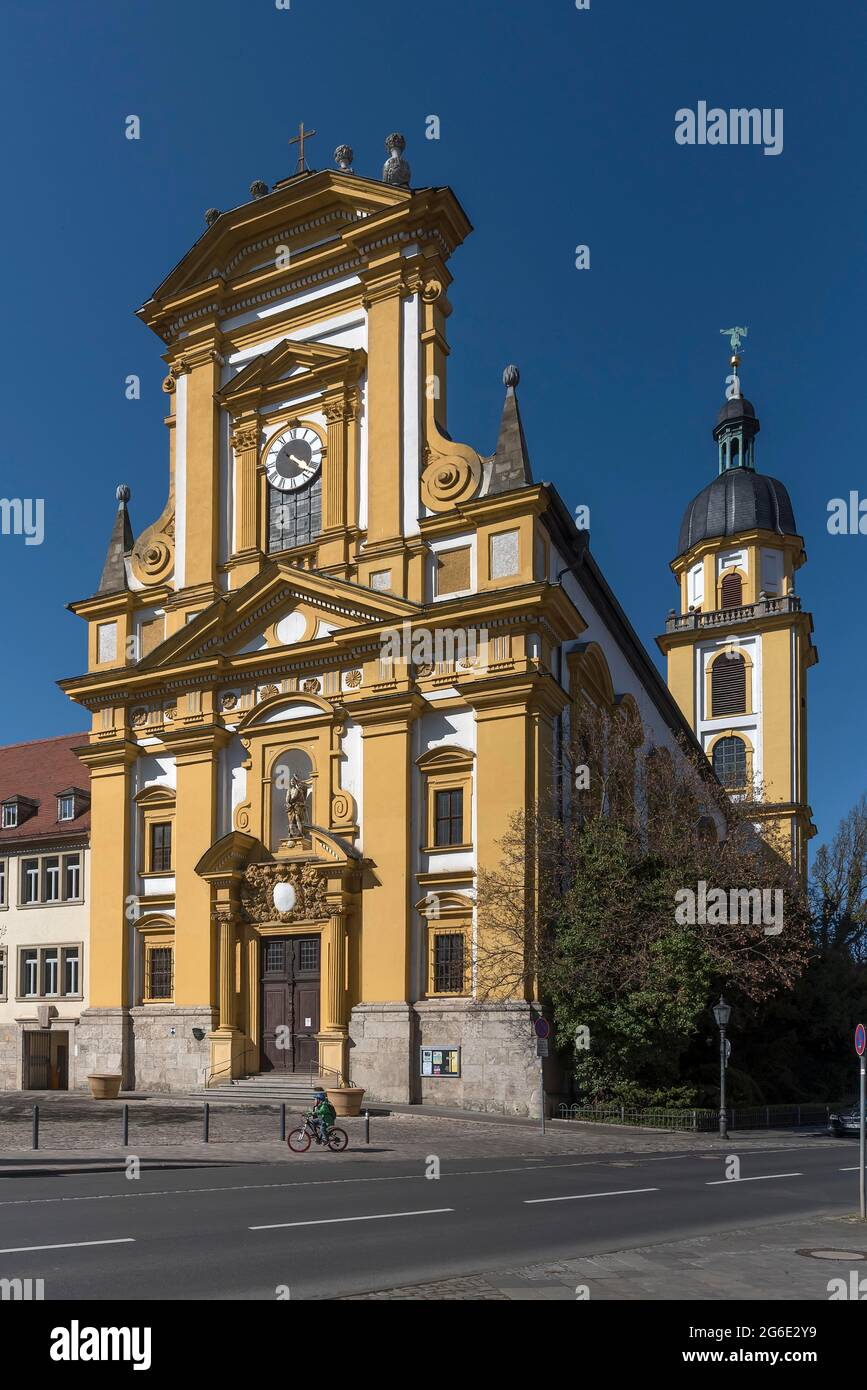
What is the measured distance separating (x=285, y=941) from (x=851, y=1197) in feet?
65.4

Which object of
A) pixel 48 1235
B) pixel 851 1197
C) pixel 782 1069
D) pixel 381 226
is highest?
pixel 381 226

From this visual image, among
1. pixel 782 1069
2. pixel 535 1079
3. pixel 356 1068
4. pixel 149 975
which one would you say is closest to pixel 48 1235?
pixel 535 1079

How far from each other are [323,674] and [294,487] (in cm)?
598

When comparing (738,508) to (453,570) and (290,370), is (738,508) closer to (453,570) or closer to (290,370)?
(290,370)

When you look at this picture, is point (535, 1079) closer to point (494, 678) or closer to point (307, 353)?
point (494, 678)

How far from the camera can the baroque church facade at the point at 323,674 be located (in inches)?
1260

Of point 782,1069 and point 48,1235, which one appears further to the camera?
point 782,1069

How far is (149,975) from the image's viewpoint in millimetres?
37250

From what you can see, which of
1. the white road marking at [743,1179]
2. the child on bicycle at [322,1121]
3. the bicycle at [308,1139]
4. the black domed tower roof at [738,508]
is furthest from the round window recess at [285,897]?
the black domed tower roof at [738,508]

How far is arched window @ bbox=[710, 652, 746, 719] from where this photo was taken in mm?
66562

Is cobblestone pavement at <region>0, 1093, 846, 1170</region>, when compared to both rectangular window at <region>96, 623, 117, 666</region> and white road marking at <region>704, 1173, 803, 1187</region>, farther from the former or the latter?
rectangular window at <region>96, 623, 117, 666</region>

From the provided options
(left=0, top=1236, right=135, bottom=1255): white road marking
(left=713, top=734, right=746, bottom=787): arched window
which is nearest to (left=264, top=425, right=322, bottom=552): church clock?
(left=0, top=1236, right=135, bottom=1255): white road marking

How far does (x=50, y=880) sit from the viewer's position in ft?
139
